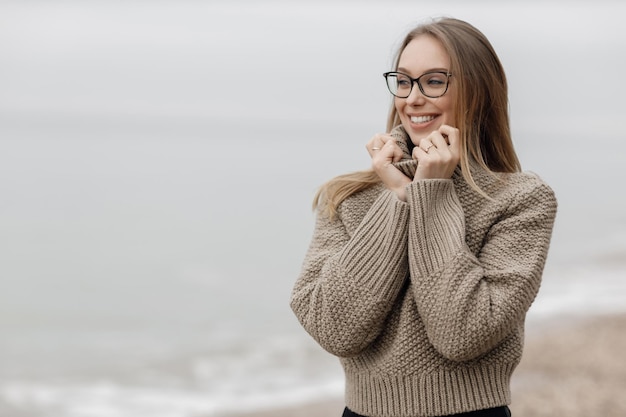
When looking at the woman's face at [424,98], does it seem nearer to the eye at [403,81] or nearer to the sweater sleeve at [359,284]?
the eye at [403,81]

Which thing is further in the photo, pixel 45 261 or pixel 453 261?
pixel 45 261

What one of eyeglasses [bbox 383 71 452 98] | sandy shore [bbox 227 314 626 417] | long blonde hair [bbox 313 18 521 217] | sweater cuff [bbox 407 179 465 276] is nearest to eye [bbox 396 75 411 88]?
eyeglasses [bbox 383 71 452 98]

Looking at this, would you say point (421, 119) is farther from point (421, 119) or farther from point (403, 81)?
point (403, 81)

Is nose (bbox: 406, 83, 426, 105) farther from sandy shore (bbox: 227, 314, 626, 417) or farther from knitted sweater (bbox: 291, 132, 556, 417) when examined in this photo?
sandy shore (bbox: 227, 314, 626, 417)

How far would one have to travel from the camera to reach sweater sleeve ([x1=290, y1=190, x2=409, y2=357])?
2518 millimetres

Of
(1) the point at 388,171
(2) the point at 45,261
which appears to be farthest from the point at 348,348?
(2) the point at 45,261

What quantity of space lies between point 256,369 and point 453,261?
7470 millimetres

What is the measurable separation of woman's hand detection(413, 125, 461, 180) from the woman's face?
0.06m

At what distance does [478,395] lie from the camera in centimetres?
255

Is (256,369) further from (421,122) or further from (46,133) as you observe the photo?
(46,133)

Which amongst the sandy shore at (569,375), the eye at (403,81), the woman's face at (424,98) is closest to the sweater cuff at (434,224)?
the woman's face at (424,98)

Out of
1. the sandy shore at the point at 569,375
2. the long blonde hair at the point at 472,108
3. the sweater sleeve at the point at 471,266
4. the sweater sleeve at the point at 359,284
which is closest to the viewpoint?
the sweater sleeve at the point at 471,266

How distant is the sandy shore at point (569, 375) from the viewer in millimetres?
6805

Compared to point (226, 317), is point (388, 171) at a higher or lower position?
higher
